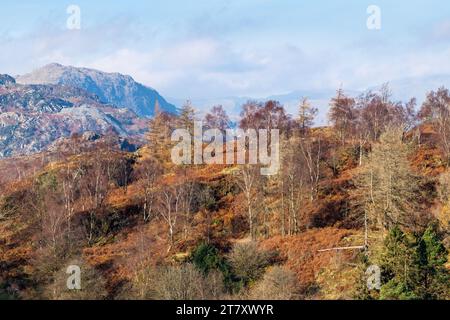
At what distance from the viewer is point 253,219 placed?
175ft

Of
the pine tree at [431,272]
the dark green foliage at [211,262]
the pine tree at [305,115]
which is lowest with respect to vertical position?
the dark green foliage at [211,262]

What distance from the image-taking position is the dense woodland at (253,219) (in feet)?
117

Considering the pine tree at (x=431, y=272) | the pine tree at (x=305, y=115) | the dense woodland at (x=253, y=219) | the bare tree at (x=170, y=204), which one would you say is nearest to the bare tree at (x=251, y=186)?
the dense woodland at (x=253, y=219)

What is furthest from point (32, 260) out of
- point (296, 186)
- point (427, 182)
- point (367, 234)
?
point (427, 182)

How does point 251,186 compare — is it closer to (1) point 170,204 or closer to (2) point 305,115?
(1) point 170,204

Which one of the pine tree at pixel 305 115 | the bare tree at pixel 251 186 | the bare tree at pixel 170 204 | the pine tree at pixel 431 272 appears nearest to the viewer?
the pine tree at pixel 431 272

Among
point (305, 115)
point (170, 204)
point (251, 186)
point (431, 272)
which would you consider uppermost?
point (305, 115)

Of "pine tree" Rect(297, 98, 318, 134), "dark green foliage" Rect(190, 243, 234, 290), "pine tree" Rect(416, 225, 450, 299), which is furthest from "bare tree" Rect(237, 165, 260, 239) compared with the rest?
"pine tree" Rect(297, 98, 318, 134)

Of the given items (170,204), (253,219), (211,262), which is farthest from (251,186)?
(211,262)

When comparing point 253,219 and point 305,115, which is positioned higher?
point 305,115

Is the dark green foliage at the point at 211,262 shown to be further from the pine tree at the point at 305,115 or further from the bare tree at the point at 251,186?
the pine tree at the point at 305,115

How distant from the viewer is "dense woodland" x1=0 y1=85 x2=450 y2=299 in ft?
117

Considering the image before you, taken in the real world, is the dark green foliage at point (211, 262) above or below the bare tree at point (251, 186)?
below
